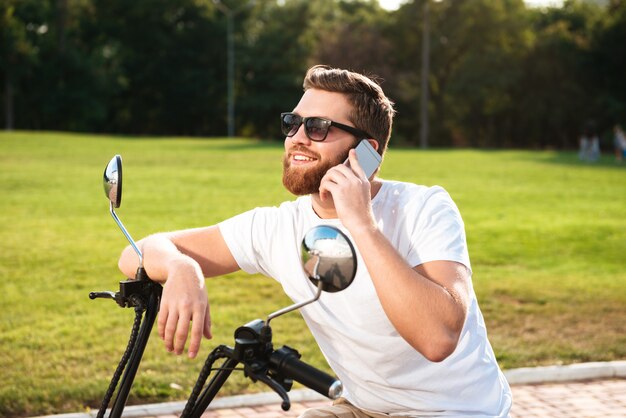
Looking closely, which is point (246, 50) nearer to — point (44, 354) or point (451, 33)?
point (451, 33)

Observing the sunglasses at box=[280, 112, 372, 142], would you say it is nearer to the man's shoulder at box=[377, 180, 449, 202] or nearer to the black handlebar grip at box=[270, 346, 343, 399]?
the man's shoulder at box=[377, 180, 449, 202]

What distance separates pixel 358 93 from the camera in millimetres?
3102

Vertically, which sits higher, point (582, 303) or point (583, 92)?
point (583, 92)

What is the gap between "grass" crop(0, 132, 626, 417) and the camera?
662 centimetres

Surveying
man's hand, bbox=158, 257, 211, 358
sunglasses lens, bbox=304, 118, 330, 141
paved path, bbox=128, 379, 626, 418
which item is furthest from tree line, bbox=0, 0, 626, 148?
man's hand, bbox=158, 257, 211, 358

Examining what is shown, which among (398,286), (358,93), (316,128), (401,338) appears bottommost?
(401,338)

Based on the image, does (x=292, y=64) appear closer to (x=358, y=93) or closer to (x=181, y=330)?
(x=358, y=93)

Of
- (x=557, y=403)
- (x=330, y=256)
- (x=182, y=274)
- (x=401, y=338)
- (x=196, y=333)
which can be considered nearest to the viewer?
(x=330, y=256)

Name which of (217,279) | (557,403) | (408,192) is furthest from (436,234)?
(217,279)

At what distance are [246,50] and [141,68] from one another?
29.2 feet

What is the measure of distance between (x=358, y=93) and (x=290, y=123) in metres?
0.26

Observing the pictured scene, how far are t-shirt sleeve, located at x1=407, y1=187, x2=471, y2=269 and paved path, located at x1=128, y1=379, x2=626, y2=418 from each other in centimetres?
280

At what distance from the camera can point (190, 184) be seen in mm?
22750

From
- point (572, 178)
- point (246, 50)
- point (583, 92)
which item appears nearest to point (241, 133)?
point (246, 50)
